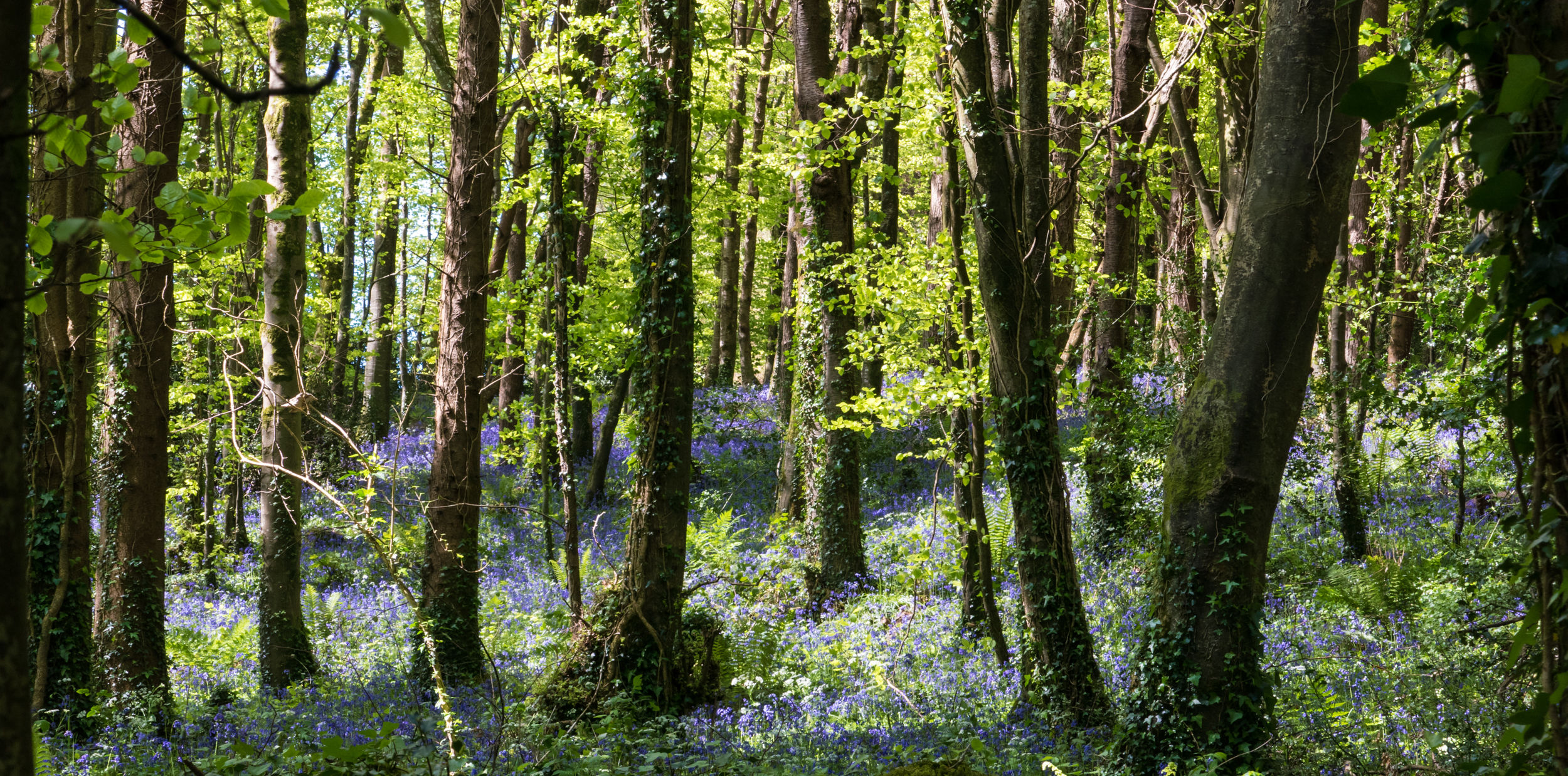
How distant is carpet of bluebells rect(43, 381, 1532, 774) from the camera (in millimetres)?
5344

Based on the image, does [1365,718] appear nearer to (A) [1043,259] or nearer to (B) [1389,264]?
(A) [1043,259]

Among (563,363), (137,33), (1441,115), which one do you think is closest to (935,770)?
(1441,115)

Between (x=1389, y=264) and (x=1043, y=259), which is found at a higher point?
(x=1389, y=264)

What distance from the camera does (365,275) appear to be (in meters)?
35.2

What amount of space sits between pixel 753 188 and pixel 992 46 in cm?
933

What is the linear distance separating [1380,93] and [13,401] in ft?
8.54

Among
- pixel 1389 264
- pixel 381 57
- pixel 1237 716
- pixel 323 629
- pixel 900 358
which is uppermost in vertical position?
pixel 381 57

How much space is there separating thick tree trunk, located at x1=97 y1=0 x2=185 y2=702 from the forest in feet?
0.13

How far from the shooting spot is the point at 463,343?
877 cm

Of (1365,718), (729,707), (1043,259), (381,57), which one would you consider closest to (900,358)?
(1043,259)

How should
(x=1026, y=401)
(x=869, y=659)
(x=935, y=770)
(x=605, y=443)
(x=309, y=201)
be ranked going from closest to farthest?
(x=309, y=201)
(x=935, y=770)
(x=1026, y=401)
(x=869, y=659)
(x=605, y=443)

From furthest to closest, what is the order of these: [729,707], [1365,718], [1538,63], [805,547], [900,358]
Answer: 1. [805,547]
2. [900,358]
3. [729,707]
4. [1365,718]
5. [1538,63]

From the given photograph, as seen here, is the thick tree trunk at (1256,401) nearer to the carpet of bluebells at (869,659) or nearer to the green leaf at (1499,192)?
the carpet of bluebells at (869,659)

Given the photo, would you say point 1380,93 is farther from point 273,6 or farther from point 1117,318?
point 1117,318
